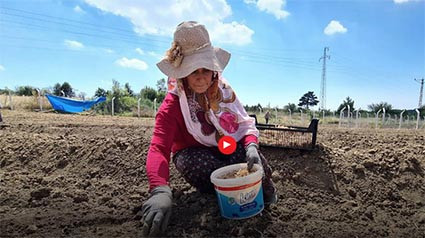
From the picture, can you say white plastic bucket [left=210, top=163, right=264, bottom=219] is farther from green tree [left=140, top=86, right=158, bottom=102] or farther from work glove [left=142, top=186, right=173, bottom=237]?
green tree [left=140, top=86, right=158, bottom=102]

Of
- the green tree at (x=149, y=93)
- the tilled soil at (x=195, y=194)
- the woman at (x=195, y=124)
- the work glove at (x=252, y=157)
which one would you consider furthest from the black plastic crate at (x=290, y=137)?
the green tree at (x=149, y=93)

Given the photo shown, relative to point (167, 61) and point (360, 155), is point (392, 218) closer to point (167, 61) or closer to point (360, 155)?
point (360, 155)

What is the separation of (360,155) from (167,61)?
1919mm

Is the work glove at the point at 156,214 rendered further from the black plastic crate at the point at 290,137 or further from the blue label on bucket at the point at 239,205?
the black plastic crate at the point at 290,137

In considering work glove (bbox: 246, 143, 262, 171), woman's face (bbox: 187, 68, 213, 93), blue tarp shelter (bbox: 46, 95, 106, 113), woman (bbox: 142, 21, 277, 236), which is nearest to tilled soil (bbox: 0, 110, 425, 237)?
woman (bbox: 142, 21, 277, 236)

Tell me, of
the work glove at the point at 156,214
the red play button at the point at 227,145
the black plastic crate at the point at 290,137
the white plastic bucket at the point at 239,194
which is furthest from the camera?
the black plastic crate at the point at 290,137

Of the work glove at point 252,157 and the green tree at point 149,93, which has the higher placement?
the green tree at point 149,93

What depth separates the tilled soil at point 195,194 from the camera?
5.11 feet

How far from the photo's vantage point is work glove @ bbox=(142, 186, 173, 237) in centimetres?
132

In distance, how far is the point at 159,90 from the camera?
29.4 metres

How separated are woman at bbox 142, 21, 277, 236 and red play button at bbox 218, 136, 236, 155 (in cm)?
3

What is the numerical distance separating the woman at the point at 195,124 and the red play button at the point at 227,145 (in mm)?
26

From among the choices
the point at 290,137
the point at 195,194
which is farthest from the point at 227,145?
the point at 290,137

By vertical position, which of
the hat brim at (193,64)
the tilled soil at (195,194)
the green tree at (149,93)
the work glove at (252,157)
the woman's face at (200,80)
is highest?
the green tree at (149,93)
